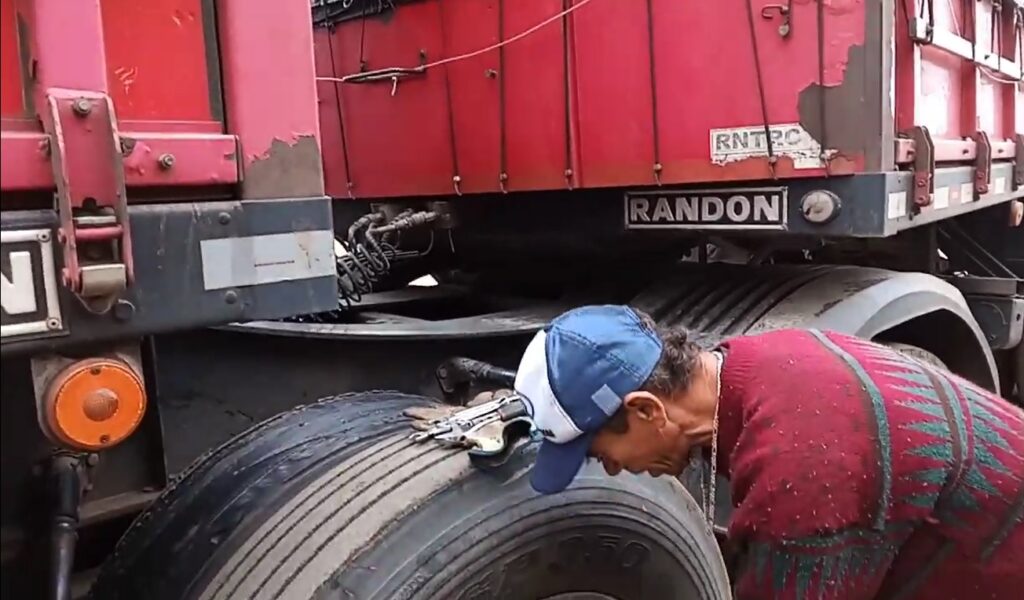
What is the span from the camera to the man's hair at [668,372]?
1.90 metres

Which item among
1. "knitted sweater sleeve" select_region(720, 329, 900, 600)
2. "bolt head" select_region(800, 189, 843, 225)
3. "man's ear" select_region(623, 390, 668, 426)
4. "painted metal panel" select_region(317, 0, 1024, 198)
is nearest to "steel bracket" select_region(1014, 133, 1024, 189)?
"painted metal panel" select_region(317, 0, 1024, 198)

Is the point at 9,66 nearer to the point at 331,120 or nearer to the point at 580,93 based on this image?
the point at 580,93

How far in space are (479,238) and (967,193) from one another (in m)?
1.69

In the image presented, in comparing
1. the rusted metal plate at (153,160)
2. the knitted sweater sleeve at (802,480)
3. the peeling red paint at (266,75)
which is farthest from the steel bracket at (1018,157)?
the rusted metal plate at (153,160)

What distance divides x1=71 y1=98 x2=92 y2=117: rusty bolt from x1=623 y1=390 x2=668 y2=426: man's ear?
98 cm

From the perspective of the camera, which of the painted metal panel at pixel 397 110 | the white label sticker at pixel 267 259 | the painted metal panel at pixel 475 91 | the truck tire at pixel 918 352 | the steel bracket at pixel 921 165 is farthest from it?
the truck tire at pixel 918 352

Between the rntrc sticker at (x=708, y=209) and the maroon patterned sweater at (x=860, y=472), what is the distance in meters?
0.84

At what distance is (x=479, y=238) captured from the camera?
3559 mm

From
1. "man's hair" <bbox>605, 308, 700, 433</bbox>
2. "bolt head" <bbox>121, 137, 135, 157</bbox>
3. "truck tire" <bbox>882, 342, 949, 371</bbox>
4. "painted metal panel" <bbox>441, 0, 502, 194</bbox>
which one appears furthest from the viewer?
"truck tire" <bbox>882, 342, 949, 371</bbox>

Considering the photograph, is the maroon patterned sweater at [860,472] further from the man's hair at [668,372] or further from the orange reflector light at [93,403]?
the orange reflector light at [93,403]

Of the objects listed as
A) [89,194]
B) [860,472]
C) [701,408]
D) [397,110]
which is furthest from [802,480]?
[397,110]

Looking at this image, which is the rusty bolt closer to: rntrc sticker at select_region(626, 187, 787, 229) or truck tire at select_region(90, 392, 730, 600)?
truck tire at select_region(90, 392, 730, 600)

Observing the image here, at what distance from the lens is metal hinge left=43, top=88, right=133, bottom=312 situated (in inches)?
53.5

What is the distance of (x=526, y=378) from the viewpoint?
196 centimetres
